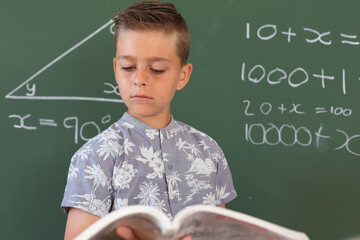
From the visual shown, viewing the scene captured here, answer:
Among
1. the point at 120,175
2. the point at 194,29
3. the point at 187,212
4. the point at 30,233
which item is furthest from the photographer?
the point at 194,29

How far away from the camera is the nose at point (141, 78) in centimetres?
83

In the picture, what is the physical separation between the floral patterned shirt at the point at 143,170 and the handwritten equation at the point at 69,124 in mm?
309

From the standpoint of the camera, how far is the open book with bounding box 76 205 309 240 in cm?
44

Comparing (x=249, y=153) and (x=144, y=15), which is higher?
(x=144, y=15)

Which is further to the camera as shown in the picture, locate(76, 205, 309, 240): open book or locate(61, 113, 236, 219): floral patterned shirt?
locate(61, 113, 236, 219): floral patterned shirt

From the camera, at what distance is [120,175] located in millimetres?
834

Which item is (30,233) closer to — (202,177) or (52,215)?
(52,215)

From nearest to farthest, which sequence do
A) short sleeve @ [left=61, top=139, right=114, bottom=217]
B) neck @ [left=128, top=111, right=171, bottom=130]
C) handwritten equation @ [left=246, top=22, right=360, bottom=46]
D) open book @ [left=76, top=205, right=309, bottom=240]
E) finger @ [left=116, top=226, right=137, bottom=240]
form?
open book @ [left=76, top=205, right=309, bottom=240], finger @ [left=116, top=226, right=137, bottom=240], short sleeve @ [left=61, top=139, right=114, bottom=217], neck @ [left=128, top=111, right=171, bottom=130], handwritten equation @ [left=246, top=22, right=360, bottom=46]

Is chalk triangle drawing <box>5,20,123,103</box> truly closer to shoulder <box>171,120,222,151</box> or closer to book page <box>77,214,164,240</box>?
shoulder <box>171,120,222,151</box>

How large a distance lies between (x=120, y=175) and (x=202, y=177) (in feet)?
0.63

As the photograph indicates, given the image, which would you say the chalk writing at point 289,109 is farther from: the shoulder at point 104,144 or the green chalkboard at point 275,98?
the shoulder at point 104,144

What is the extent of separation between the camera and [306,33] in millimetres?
1304

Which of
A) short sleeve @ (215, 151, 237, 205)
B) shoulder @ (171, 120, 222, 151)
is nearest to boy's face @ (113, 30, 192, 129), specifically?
shoulder @ (171, 120, 222, 151)

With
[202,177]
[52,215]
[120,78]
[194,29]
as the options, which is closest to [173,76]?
[120,78]
